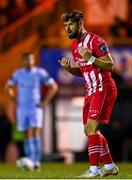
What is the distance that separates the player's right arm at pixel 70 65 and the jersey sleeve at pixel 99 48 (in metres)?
0.44

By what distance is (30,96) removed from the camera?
16.7 m

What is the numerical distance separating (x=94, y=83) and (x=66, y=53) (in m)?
12.2

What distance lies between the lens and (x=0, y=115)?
21500mm

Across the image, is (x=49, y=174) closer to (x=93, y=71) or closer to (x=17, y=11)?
(x=93, y=71)

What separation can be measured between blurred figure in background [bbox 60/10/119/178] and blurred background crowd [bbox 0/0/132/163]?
1141 cm

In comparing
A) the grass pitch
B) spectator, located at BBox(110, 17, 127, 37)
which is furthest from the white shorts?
spectator, located at BBox(110, 17, 127, 37)

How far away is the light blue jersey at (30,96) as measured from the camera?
1669cm

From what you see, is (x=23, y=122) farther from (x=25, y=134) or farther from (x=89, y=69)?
(x=89, y=69)

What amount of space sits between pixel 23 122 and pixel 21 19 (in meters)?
8.20

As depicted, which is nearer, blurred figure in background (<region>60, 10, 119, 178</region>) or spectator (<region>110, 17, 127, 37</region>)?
blurred figure in background (<region>60, 10, 119, 178</region>)

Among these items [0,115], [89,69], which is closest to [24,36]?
[0,115]

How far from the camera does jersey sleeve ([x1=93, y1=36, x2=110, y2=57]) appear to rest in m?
11.1

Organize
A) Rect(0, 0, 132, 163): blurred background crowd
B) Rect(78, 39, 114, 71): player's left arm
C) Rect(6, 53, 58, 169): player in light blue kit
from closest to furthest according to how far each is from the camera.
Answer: Rect(78, 39, 114, 71): player's left arm < Rect(6, 53, 58, 169): player in light blue kit < Rect(0, 0, 132, 163): blurred background crowd

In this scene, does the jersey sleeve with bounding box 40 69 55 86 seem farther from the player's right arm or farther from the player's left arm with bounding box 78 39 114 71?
the player's left arm with bounding box 78 39 114 71
